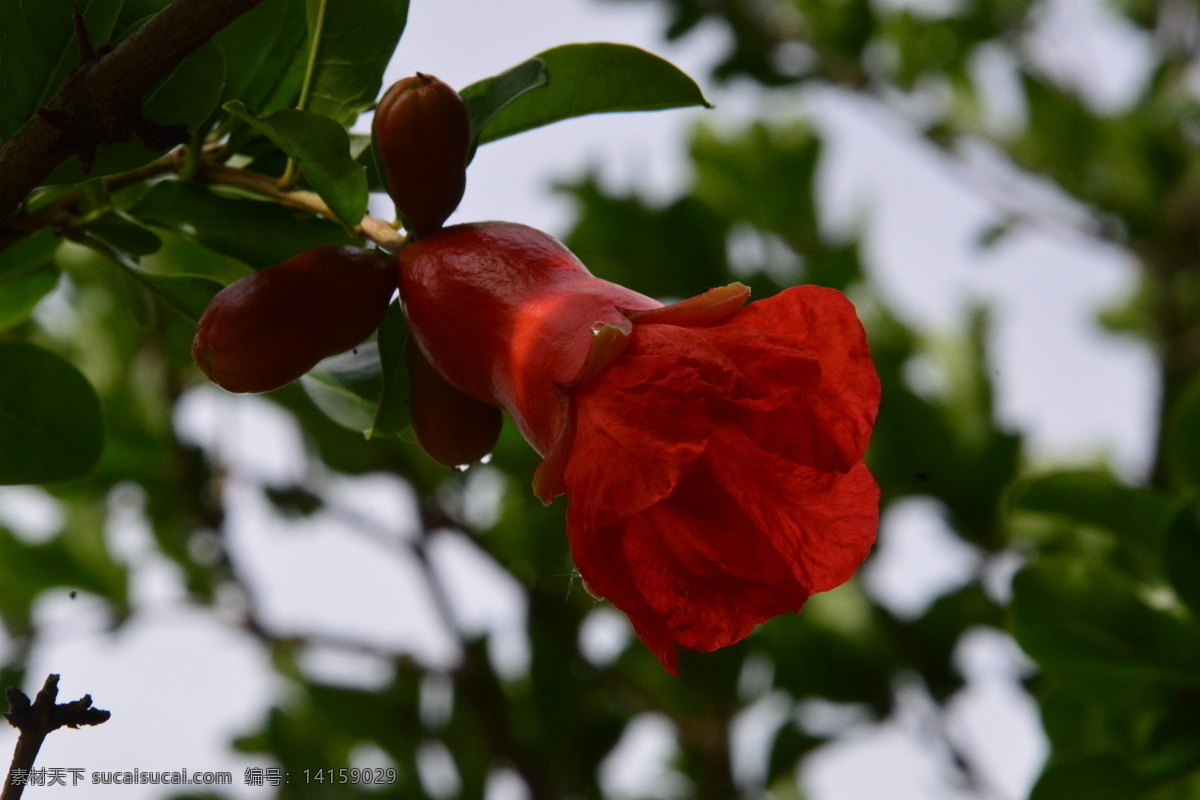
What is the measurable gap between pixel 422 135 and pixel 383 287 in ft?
0.36

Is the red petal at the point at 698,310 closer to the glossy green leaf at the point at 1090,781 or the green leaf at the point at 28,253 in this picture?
the green leaf at the point at 28,253

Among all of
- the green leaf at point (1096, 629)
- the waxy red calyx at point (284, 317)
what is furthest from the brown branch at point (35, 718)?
the green leaf at point (1096, 629)

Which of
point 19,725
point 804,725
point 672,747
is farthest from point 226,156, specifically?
point 672,747

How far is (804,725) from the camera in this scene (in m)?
2.17

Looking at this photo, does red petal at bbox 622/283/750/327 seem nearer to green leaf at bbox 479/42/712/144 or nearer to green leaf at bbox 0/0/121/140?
green leaf at bbox 479/42/712/144

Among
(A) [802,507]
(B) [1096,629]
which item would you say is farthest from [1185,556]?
(A) [802,507]

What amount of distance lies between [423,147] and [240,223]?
0.65 feet

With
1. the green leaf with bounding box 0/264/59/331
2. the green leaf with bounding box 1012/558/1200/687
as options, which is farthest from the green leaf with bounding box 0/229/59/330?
the green leaf with bounding box 1012/558/1200/687

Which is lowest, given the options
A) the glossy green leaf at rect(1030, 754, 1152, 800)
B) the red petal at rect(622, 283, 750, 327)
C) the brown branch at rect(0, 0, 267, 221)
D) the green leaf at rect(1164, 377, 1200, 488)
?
the glossy green leaf at rect(1030, 754, 1152, 800)

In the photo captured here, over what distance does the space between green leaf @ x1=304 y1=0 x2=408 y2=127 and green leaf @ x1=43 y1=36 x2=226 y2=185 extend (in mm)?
95

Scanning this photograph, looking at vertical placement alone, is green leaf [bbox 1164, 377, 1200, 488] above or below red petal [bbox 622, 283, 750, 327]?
below

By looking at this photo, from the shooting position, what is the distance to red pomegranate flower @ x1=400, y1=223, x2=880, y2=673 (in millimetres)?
651

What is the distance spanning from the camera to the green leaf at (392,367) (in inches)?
32.4

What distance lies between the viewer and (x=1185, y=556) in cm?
125
